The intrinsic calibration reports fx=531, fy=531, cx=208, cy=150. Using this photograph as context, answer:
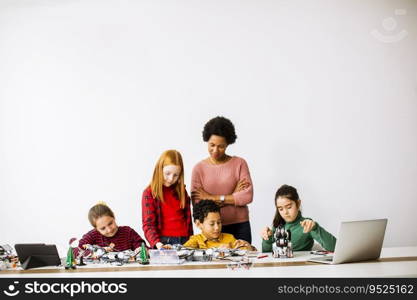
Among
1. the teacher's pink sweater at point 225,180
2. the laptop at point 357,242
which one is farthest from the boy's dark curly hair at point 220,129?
the laptop at point 357,242

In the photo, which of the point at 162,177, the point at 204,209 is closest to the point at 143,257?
the point at 204,209

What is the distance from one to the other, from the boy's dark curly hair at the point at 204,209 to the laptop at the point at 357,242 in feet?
2.86

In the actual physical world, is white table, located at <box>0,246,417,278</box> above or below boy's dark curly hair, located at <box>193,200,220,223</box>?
below

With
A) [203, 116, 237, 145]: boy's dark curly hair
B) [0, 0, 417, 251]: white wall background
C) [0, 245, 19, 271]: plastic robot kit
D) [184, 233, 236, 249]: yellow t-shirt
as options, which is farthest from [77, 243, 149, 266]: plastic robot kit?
[0, 0, 417, 251]: white wall background

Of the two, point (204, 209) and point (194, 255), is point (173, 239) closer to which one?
point (204, 209)

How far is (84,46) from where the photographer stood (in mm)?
5242

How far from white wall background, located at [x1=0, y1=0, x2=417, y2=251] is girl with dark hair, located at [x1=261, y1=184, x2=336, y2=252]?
5.31 feet

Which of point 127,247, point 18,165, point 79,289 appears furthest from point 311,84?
point 79,289

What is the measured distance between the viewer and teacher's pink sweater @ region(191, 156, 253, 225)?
3.79m

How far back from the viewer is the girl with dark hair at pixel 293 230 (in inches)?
121

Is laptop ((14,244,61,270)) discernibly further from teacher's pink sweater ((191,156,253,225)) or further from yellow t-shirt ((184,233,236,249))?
teacher's pink sweater ((191,156,253,225))

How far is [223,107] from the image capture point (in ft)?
16.6

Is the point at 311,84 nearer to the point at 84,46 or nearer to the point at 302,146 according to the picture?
the point at 302,146

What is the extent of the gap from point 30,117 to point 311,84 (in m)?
2.79
